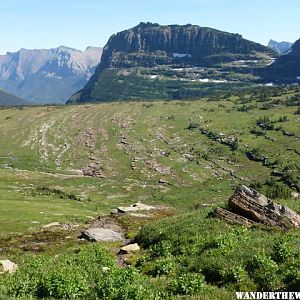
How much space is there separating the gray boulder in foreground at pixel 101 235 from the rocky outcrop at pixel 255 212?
1472cm

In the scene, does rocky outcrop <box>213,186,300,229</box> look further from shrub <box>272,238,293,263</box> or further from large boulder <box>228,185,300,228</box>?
shrub <box>272,238,293,263</box>

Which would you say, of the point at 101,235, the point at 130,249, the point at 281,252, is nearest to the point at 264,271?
the point at 281,252

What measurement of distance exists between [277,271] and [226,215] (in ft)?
45.3

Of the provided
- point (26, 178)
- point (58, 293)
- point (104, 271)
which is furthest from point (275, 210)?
point (26, 178)

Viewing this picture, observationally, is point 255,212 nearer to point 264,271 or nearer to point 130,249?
point 130,249

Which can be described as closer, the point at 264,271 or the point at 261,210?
the point at 264,271

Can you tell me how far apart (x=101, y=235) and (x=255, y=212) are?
790 inches

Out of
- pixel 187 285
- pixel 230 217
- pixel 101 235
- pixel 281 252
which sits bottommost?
pixel 101 235

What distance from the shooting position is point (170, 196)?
17612 cm

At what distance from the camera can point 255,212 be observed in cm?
3469

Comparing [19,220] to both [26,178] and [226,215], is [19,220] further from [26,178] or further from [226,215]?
[26,178]

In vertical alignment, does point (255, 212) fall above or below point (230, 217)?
above

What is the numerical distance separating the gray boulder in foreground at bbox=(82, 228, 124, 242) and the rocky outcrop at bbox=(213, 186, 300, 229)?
1472 centimetres

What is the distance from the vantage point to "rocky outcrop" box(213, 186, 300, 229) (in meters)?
33.4
